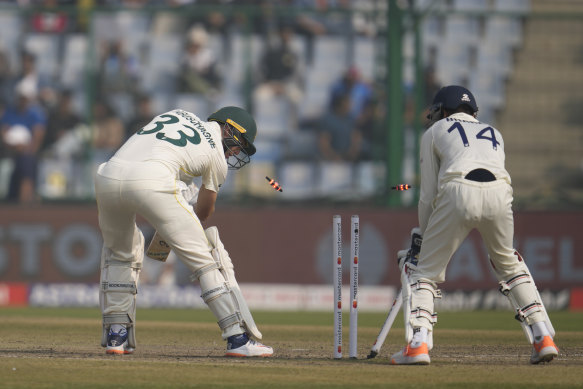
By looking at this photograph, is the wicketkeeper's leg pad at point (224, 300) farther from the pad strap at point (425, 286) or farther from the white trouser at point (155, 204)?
the pad strap at point (425, 286)

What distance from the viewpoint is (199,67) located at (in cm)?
1736

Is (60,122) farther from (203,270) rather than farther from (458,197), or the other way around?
(458,197)

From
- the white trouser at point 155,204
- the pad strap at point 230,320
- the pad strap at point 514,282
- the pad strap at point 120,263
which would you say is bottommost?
the pad strap at point 230,320

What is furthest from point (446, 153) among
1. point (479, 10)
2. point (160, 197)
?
point (479, 10)

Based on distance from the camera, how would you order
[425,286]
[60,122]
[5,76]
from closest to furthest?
[425,286] → [60,122] → [5,76]

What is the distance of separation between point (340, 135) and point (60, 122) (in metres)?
4.42

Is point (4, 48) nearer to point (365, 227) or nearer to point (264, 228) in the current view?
point (264, 228)

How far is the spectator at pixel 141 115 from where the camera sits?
53.7ft

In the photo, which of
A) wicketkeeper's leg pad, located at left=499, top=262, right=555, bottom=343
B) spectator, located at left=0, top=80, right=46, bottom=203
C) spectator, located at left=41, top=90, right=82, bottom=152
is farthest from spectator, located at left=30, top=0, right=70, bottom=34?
wicketkeeper's leg pad, located at left=499, top=262, right=555, bottom=343

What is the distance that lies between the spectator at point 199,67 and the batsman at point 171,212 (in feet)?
32.9

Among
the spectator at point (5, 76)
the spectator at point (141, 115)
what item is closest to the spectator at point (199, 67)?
the spectator at point (141, 115)

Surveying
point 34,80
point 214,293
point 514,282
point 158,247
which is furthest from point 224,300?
point 34,80

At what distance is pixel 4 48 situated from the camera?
57.5ft

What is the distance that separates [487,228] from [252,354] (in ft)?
5.74
